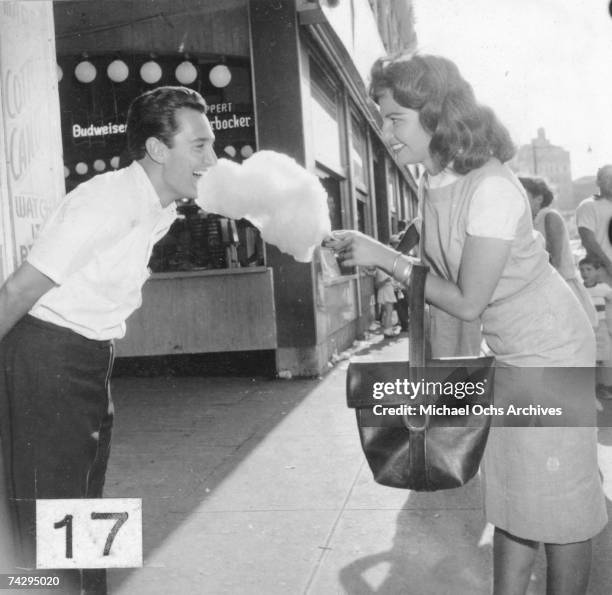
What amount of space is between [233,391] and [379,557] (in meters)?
3.71

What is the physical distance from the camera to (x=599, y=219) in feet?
15.6

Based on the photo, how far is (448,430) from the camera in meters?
1.77

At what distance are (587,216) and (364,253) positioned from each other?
334cm

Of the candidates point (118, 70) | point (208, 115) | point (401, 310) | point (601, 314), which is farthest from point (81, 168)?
point (401, 310)

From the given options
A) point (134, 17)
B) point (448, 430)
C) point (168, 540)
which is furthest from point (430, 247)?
point (134, 17)

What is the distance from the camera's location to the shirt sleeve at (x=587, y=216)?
4.78 metres

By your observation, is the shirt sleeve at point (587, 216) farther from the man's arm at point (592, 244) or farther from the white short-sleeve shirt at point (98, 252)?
the white short-sleeve shirt at point (98, 252)

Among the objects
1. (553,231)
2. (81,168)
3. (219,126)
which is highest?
(219,126)

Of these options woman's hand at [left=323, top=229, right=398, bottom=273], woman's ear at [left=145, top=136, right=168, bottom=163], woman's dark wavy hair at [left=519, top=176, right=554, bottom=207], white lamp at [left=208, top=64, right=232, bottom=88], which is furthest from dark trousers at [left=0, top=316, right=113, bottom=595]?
white lamp at [left=208, top=64, right=232, bottom=88]

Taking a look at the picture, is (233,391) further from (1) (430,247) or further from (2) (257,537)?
(1) (430,247)

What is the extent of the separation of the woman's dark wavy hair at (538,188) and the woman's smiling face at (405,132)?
2.34m

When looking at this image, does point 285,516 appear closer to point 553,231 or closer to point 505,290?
point 505,290

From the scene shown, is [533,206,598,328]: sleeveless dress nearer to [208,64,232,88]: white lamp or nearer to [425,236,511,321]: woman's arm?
[425,236,511,321]: woman's arm

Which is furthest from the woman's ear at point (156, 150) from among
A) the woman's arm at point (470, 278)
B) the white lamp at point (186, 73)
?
Result: the white lamp at point (186, 73)
